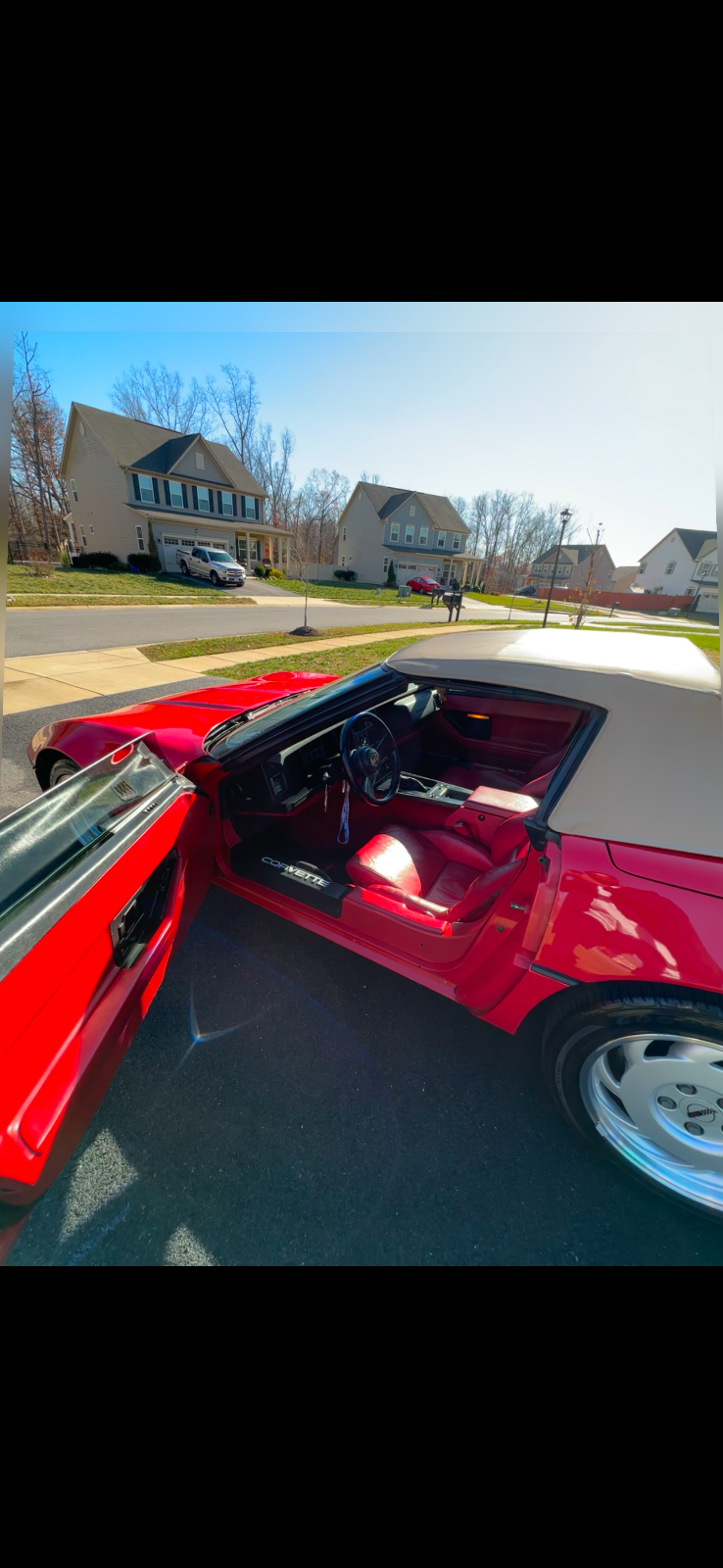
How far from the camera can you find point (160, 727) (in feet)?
8.54

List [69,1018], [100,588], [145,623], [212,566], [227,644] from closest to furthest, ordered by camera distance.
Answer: [69,1018], [227,644], [145,623], [100,588], [212,566]

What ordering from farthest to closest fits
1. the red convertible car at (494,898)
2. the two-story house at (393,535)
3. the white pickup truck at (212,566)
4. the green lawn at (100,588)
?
1. the two-story house at (393,535)
2. the white pickup truck at (212,566)
3. the green lawn at (100,588)
4. the red convertible car at (494,898)

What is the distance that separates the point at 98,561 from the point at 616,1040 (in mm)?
29610

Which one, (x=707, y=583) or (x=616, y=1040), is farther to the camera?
(x=616, y=1040)

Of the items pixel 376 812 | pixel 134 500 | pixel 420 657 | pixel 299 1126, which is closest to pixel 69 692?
pixel 376 812

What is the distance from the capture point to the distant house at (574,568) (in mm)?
10177

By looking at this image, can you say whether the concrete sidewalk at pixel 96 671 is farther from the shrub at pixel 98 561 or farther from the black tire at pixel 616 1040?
the shrub at pixel 98 561

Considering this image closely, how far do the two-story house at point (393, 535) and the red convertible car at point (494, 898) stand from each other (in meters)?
39.5

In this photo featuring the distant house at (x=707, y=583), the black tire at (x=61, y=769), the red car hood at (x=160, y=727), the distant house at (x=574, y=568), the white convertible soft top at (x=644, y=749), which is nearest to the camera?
the distant house at (x=707, y=583)

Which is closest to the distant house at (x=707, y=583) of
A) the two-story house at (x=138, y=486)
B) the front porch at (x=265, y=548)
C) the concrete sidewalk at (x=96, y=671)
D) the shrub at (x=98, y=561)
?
the concrete sidewalk at (x=96, y=671)

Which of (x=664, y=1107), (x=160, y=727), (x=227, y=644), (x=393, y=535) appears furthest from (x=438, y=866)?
(x=393, y=535)

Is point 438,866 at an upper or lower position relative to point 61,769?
lower

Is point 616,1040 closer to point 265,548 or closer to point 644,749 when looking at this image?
point 644,749
